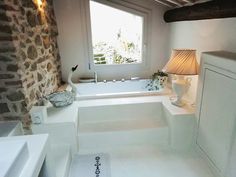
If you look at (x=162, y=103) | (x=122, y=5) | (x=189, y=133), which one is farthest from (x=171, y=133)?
(x=122, y=5)

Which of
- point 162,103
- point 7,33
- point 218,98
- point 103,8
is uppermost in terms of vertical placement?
point 103,8

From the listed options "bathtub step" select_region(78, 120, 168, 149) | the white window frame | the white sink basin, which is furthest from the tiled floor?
the white window frame

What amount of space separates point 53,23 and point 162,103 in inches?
85.9

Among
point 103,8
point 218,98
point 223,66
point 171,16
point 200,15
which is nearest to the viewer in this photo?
point 223,66

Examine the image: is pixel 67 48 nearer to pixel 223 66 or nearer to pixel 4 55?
Answer: pixel 4 55

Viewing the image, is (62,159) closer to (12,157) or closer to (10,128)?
(10,128)

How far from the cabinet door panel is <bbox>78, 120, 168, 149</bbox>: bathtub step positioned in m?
0.48

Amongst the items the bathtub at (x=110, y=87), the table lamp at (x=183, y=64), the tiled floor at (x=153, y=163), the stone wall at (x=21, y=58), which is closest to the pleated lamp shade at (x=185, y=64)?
the table lamp at (x=183, y=64)

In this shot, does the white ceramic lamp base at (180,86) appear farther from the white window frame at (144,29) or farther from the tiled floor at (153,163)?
the white window frame at (144,29)

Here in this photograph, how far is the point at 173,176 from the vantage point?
74.1 inches

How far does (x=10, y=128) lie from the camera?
1.88m

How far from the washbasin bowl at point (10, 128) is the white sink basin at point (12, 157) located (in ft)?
2.66

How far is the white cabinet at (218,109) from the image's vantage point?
1564mm

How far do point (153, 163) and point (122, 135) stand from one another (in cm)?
47
